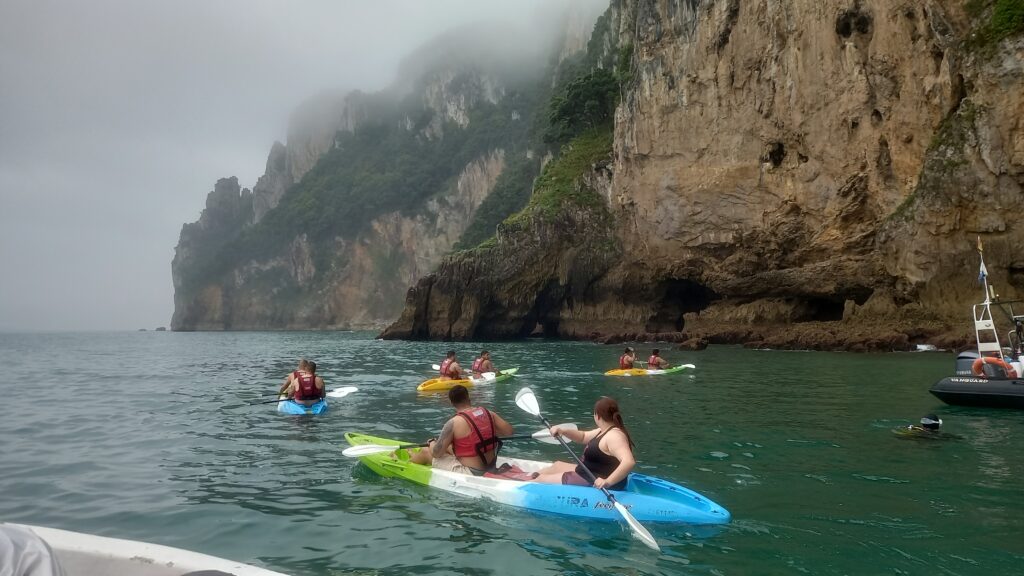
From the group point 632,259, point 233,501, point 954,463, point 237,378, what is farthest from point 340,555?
point 632,259

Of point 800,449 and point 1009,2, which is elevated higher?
point 1009,2

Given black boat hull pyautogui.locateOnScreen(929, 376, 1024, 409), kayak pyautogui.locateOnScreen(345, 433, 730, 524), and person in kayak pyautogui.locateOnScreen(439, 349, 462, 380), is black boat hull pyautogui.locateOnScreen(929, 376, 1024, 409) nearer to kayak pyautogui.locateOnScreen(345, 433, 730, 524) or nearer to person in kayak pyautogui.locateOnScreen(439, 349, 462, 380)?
kayak pyautogui.locateOnScreen(345, 433, 730, 524)

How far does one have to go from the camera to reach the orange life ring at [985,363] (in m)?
12.6

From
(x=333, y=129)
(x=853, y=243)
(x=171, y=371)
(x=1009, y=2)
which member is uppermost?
(x=333, y=129)

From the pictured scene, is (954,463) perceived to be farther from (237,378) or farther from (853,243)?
(853,243)

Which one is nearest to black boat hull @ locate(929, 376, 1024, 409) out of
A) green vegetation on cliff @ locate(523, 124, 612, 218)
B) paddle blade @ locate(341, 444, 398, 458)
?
paddle blade @ locate(341, 444, 398, 458)

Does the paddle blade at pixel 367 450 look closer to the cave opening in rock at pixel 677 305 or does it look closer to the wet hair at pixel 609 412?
the wet hair at pixel 609 412

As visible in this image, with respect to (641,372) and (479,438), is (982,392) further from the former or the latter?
(479,438)

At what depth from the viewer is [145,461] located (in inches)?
374

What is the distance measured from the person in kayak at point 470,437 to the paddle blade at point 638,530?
6.46ft

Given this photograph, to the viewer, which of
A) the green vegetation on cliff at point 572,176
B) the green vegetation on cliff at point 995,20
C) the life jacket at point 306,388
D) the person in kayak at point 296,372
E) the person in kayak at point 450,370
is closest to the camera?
the life jacket at point 306,388

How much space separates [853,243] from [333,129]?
122232 mm

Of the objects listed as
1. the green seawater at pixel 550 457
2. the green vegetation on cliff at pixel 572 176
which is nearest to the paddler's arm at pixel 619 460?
the green seawater at pixel 550 457

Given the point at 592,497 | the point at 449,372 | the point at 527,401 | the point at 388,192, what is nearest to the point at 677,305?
the point at 449,372
